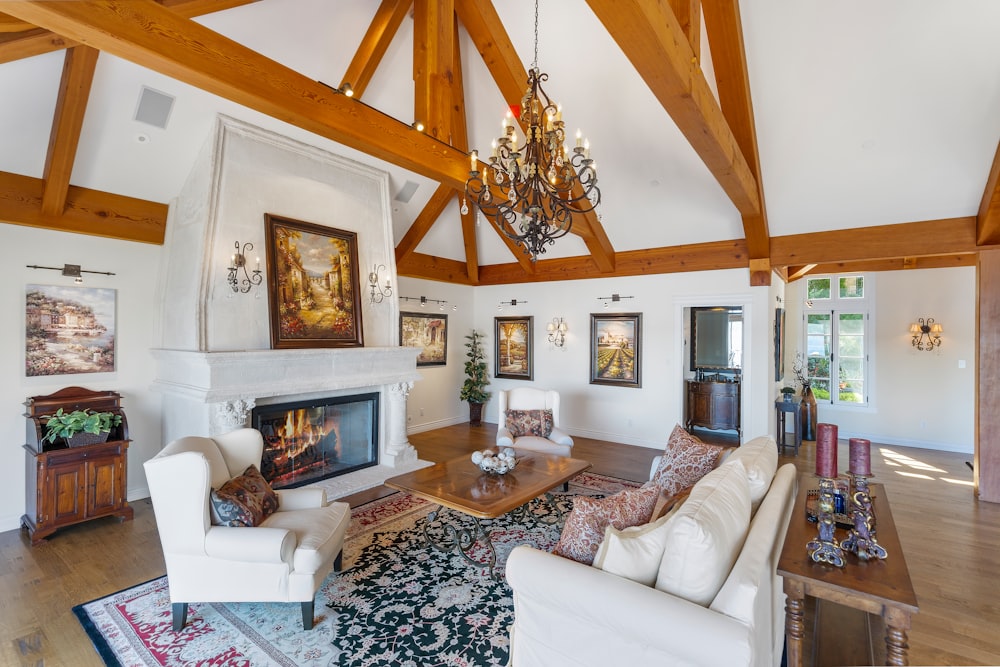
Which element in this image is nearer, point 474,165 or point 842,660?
point 842,660

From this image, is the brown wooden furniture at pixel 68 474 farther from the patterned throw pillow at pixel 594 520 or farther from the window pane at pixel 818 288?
the window pane at pixel 818 288

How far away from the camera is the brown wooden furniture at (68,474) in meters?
3.76

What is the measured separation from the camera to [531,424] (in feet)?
18.2

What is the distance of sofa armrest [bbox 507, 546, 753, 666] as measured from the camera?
1577 mm

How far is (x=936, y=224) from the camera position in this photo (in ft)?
16.6

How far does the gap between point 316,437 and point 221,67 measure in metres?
3.75

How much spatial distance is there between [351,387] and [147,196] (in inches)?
111

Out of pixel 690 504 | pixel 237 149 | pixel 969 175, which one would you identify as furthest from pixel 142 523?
pixel 969 175

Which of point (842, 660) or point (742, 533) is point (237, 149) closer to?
point (742, 533)

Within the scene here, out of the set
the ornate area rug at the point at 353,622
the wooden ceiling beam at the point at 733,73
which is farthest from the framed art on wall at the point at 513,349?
the ornate area rug at the point at 353,622

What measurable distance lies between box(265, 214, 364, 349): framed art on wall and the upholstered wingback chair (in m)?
1.97

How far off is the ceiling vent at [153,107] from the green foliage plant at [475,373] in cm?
568

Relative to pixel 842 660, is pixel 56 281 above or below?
above

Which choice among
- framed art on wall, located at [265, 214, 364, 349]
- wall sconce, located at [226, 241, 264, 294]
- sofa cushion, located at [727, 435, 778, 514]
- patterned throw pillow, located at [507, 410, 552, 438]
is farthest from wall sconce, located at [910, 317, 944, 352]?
wall sconce, located at [226, 241, 264, 294]
